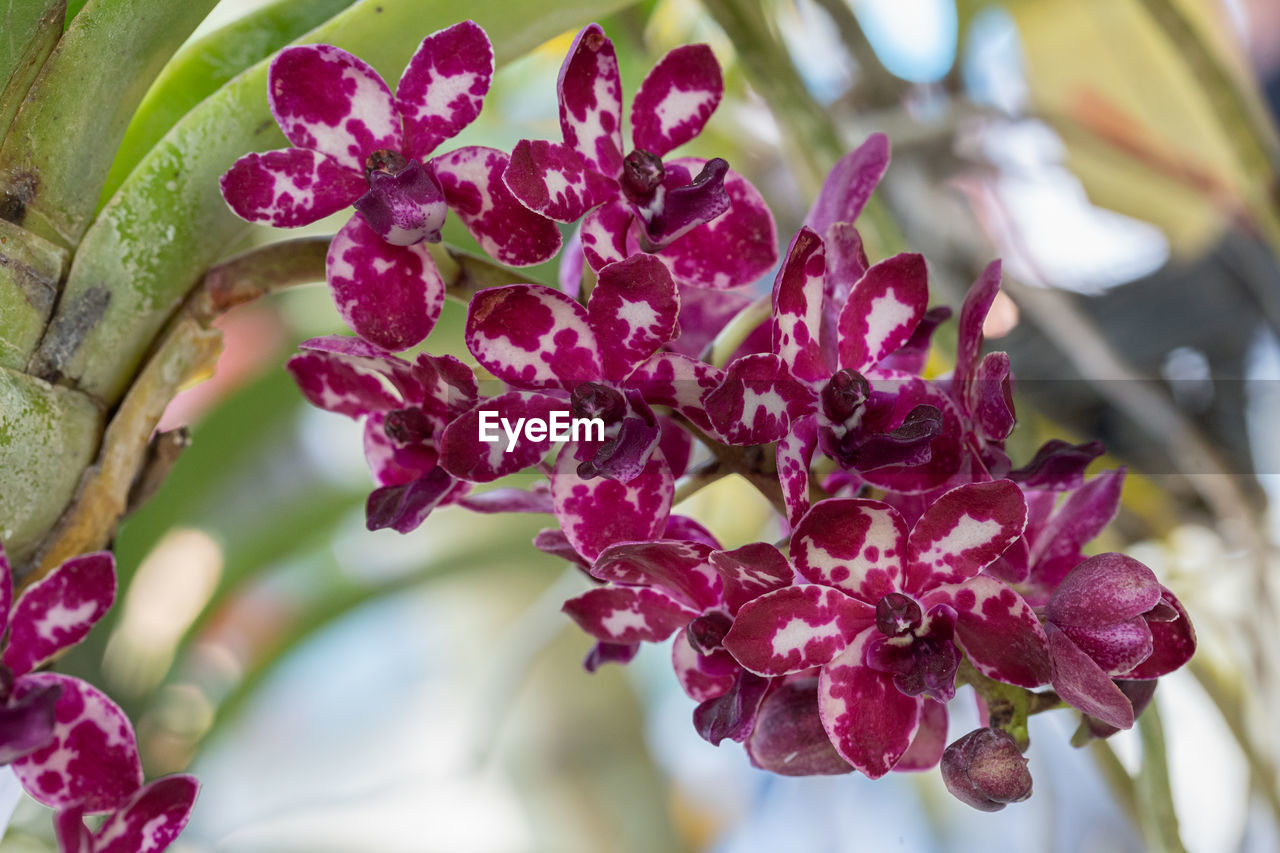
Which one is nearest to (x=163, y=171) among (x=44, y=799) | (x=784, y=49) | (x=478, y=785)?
(x=44, y=799)

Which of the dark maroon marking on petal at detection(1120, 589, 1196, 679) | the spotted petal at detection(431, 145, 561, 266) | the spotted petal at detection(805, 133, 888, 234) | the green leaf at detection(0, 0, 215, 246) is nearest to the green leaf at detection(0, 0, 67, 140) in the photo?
the green leaf at detection(0, 0, 215, 246)

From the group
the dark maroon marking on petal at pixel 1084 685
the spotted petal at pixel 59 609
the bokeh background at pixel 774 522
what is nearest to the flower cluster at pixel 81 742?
the spotted petal at pixel 59 609

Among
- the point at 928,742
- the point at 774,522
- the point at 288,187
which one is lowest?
the point at 774,522

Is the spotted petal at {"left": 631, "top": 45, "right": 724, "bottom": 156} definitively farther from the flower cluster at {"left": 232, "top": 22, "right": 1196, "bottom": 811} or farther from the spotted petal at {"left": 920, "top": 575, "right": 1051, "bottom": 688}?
the spotted petal at {"left": 920, "top": 575, "right": 1051, "bottom": 688}

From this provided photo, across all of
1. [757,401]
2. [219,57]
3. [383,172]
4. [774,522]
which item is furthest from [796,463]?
[774,522]

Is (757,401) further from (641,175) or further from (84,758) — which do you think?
(84,758)

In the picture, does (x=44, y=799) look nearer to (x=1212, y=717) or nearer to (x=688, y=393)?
(x=688, y=393)
